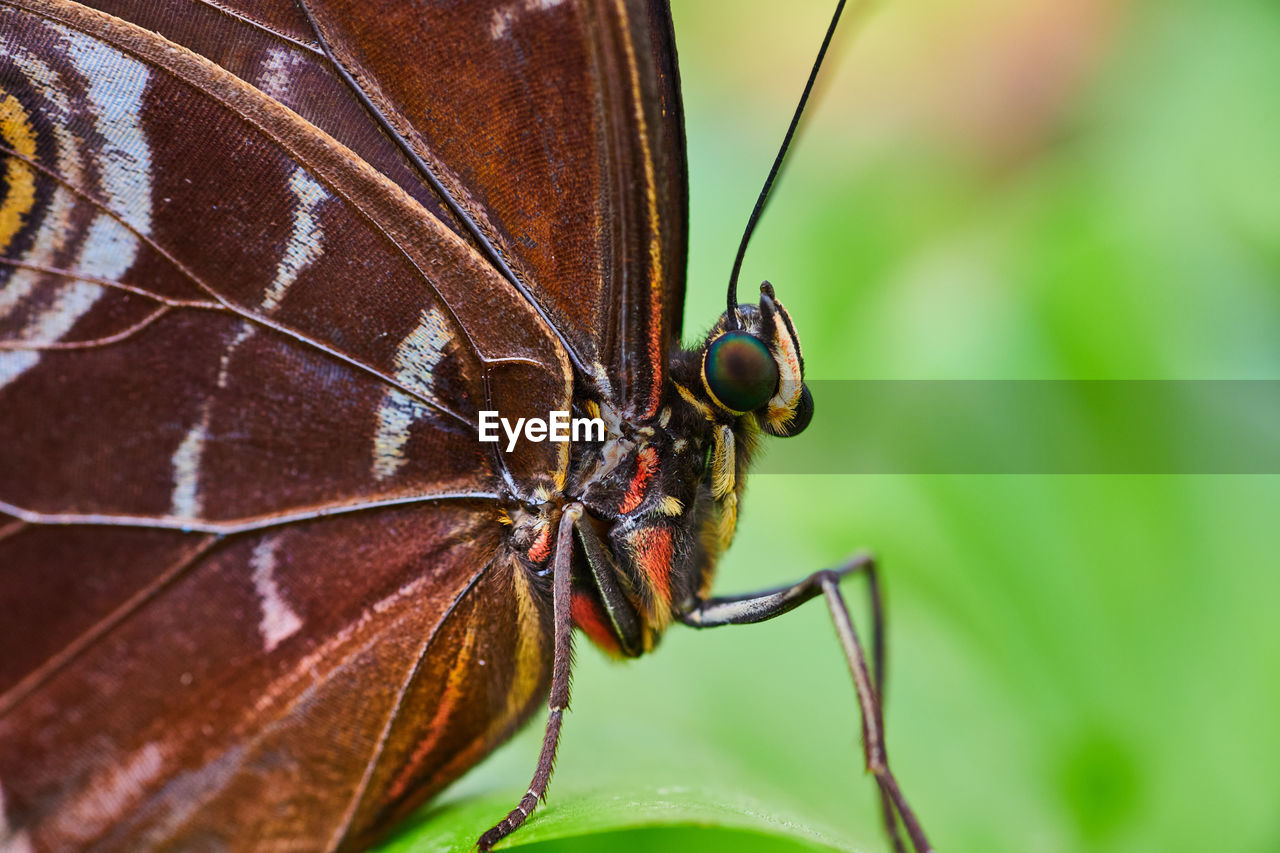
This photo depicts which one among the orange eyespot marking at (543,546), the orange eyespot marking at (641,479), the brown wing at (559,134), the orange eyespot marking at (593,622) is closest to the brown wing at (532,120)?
the brown wing at (559,134)

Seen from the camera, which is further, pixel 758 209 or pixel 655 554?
pixel 655 554

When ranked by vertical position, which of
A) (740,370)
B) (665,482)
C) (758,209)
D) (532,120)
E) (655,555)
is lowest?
(655,555)

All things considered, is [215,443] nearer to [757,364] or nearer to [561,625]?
[561,625]

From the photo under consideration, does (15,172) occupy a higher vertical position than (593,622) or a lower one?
higher

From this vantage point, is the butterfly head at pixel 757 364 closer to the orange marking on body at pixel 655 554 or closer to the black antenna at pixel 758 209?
the black antenna at pixel 758 209

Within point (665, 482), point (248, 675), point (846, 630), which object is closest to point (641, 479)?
point (665, 482)

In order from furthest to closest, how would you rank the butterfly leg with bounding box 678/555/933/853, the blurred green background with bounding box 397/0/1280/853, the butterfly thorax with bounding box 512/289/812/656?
the blurred green background with bounding box 397/0/1280/853, the butterfly thorax with bounding box 512/289/812/656, the butterfly leg with bounding box 678/555/933/853

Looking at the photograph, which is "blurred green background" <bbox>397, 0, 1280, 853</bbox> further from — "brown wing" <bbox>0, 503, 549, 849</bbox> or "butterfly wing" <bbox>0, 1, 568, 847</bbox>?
"butterfly wing" <bbox>0, 1, 568, 847</bbox>

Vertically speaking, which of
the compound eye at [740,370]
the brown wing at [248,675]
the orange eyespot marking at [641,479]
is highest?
the compound eye at [740,370]

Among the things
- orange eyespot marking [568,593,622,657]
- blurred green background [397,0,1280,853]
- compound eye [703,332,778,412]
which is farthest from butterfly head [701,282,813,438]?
blurred green background [397,0,1280,853]
